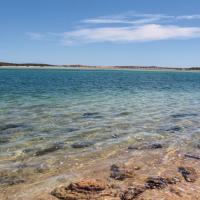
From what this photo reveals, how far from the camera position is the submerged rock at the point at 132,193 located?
28.9ft

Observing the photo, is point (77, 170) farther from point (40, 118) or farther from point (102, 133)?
point (40, 118)

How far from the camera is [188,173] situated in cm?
1066

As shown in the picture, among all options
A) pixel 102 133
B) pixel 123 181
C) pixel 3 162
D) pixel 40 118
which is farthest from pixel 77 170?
pixel 40 118

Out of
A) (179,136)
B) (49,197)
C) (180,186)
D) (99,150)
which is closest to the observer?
(49,197)

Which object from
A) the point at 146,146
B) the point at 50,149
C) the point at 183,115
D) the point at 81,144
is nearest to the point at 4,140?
the point at 50,149

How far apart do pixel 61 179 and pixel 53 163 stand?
162 cm

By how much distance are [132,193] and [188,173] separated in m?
2.36

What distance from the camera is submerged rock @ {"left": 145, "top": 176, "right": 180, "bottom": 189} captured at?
31.3ft

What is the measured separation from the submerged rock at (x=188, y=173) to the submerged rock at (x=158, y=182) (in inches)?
12.8

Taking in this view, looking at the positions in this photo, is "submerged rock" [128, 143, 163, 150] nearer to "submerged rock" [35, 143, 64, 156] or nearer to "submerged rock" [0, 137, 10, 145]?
"submerged rock" [35, 143, 64, 156]

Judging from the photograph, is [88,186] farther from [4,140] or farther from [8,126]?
[8,126]

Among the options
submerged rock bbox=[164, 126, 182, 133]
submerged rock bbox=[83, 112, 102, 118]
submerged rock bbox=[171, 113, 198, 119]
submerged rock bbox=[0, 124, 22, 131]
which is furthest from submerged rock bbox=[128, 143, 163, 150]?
submerged rock bbox=[171, 113, 198, 119]

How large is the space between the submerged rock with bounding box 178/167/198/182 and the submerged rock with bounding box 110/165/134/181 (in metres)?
1.47

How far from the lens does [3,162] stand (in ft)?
38.6
